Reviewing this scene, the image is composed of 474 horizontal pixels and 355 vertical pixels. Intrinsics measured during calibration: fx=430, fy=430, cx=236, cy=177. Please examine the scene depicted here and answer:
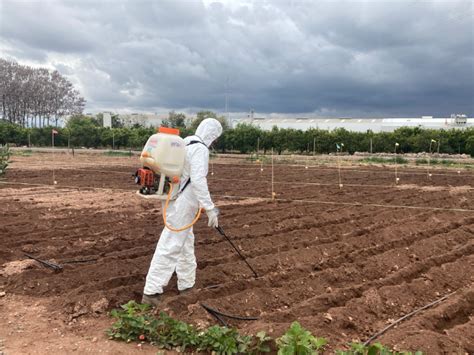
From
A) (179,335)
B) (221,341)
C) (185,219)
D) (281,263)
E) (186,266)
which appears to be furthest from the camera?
(281,263)

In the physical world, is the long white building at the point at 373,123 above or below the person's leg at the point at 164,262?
above

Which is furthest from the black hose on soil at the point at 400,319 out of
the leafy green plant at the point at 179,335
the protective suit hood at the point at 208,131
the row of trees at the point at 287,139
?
the row of trees at the point at 287,139

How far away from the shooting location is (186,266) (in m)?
4.64

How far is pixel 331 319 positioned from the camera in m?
3.96

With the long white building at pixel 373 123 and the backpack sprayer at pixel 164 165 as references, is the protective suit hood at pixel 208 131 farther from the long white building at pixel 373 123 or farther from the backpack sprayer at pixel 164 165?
the long white building at pixel 373 123

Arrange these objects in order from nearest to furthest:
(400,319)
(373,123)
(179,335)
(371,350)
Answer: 1. (371,350)
2. (179,335)
3. (400,319)
4. (373,123)

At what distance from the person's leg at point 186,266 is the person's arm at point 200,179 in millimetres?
458

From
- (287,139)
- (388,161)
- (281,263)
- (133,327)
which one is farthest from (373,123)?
(133,327)

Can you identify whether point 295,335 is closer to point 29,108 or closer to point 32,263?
point 32,263

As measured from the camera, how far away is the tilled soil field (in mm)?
4152

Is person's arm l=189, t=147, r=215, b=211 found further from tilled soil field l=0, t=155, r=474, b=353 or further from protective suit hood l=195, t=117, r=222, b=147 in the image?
tilled soil field l=0, t=155, r=474, b=353

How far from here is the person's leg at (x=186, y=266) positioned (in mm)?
4629

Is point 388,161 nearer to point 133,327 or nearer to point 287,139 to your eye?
point 287,139

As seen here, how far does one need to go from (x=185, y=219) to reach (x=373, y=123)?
59.0m
